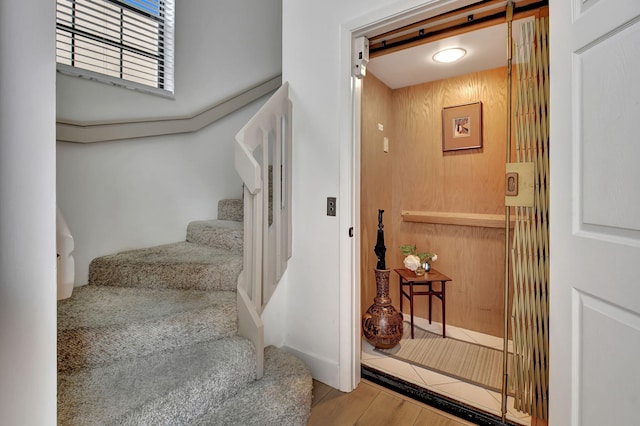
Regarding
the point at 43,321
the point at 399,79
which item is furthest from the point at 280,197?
the point at 399,79

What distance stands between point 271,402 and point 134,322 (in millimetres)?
709

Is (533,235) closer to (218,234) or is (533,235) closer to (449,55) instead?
(449,55)

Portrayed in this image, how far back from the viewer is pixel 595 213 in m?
0.84

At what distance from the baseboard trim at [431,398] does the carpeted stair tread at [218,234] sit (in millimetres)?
1142

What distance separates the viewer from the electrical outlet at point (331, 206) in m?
1.67

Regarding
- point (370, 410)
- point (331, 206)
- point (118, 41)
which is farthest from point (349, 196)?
point (118, 41)

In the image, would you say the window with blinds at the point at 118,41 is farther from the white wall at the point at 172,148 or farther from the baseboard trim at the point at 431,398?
the baseboard trim at the point at 431,398

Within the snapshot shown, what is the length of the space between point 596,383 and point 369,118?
80.5 inches

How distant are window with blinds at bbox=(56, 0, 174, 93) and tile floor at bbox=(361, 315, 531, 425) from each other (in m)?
2.56

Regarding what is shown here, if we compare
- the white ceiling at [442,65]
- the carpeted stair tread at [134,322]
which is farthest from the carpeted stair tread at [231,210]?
the white ceiling at [442,65]

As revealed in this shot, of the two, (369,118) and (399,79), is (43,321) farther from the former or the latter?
(399,79)

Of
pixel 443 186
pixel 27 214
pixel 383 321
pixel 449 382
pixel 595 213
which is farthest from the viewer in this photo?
pixel 443 186

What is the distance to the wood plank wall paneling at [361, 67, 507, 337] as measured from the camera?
2.34m

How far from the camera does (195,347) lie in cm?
141
